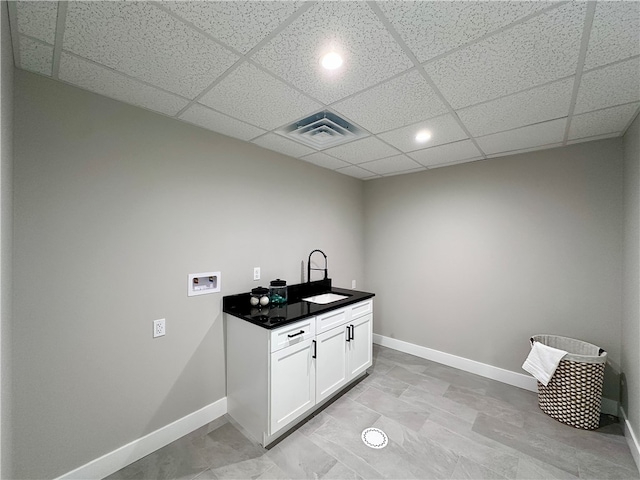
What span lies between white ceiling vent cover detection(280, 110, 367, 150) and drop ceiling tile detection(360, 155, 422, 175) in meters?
0.76

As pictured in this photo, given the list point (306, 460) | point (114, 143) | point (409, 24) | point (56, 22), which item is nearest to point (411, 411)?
point (306, 460)

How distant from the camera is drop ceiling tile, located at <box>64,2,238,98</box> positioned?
3.61 ft

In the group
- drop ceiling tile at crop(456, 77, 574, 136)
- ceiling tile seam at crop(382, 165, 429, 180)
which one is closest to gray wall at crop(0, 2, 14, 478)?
drop ceiling tile at crop(456, 77, 574, 136)

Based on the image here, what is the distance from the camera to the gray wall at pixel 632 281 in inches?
76.3

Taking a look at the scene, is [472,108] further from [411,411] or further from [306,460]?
[306,460]

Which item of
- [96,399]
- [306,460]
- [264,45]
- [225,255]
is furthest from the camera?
[225,255]

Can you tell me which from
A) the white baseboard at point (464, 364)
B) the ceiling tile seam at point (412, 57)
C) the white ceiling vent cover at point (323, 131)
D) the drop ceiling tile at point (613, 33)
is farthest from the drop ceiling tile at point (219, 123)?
the white baseboard at point (464, 364)

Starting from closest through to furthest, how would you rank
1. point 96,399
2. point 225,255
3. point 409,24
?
point 409,24 < point 96,399 < point 225,255

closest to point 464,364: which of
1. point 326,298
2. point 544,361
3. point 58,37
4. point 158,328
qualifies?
point 544,361

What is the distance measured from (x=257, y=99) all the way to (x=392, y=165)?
199cm

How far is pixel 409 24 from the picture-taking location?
115cm

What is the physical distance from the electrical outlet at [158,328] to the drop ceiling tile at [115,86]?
5.09 feet

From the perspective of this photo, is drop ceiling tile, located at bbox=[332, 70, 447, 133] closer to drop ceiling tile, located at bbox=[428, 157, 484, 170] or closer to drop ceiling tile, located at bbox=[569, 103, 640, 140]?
drop ceiling tile, located at bbox=[569, 103, 640, 140]

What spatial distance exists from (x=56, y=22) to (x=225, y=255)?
1.67 meters
